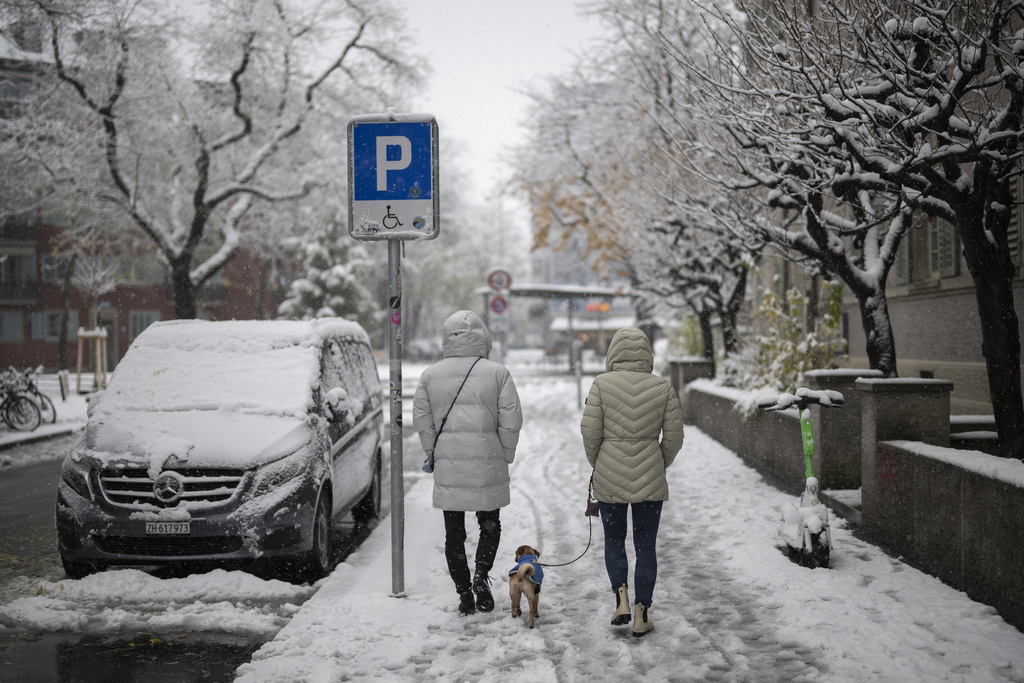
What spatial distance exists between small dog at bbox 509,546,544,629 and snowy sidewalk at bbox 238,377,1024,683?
16cm

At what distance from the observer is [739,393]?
13023 mm

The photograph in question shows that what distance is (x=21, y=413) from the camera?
703 inches

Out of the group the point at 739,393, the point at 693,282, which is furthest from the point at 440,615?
the point at 693,282

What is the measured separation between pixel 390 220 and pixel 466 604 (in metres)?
2.53

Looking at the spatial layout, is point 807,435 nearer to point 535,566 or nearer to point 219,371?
point 535,566

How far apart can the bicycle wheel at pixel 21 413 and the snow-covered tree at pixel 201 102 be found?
461 cm

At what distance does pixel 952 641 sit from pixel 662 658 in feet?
5.16

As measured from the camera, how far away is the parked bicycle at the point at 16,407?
57.8ft

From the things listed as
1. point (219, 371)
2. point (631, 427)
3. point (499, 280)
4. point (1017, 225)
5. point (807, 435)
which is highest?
point (499, 280)

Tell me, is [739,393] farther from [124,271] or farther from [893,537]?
[124,271]

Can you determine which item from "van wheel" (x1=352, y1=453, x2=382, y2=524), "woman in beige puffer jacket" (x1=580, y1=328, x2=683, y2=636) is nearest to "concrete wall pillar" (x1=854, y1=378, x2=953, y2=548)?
"woman in beige puffer jacket" (x1=580, y1=328, x2=683, y2=636)

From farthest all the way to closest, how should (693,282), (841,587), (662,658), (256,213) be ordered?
(256,213), (693,282), (841,587), (662,658)

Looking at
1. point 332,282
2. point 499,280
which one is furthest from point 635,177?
point 332,282

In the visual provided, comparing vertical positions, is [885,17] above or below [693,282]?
above
